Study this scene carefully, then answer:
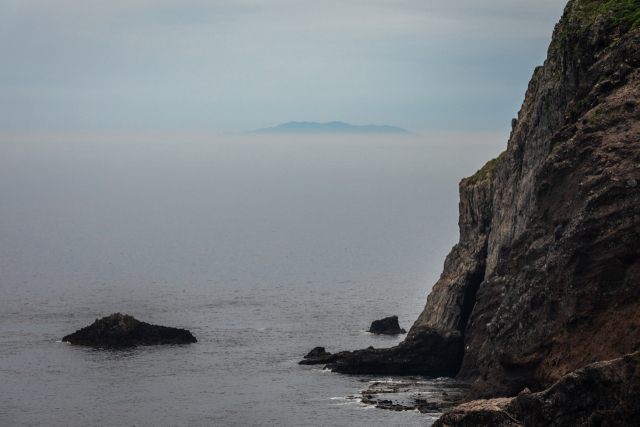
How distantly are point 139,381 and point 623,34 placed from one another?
51.0 m

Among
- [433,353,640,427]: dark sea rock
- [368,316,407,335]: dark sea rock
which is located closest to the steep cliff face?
[433,353,640,427]: dark sea rock

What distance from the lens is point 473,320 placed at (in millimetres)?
68625

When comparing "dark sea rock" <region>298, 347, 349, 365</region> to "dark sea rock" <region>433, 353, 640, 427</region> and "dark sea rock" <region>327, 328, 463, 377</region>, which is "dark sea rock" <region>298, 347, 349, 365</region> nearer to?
"dark sea rock" <region>327, 328, 463, 377</region>

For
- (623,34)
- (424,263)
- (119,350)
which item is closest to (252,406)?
(119,350)

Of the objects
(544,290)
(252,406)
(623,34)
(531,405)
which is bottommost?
(252,406)

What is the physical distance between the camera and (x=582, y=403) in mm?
34375

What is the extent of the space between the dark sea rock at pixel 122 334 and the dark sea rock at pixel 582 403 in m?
58.1

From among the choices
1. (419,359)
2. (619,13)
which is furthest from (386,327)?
(619,13)

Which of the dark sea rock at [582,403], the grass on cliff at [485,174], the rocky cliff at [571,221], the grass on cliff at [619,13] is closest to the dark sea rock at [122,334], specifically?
the rocky cliff at [571,221]

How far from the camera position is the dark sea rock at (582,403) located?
33.1m

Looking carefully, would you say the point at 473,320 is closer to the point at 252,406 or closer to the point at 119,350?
the point at 252,406

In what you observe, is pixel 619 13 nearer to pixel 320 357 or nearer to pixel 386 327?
pixel 320 357

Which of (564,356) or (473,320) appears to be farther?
(473,320)

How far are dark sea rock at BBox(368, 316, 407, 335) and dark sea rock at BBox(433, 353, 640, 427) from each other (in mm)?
58998
